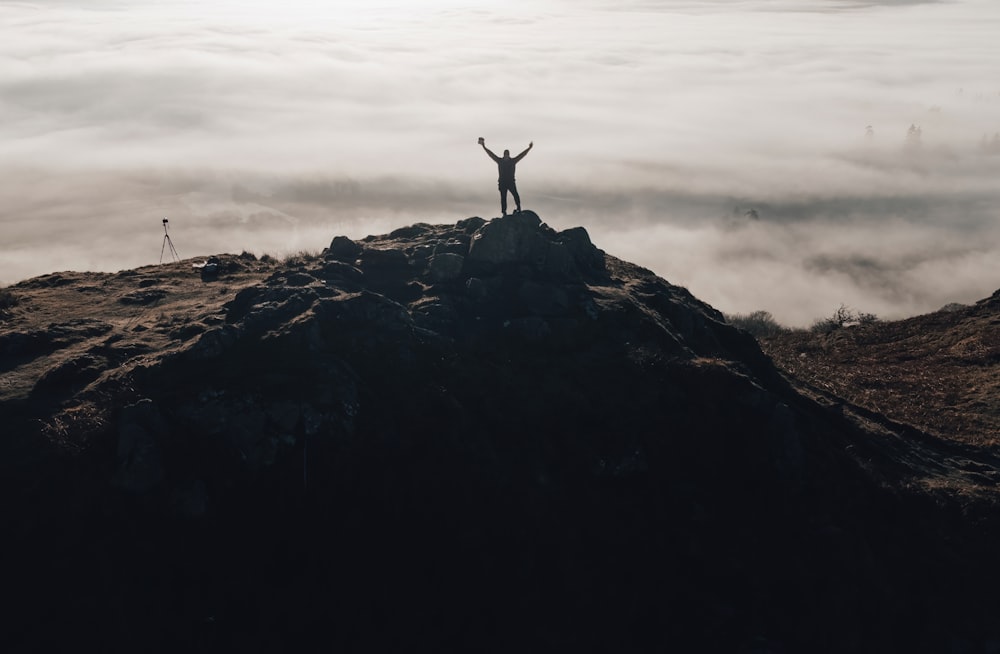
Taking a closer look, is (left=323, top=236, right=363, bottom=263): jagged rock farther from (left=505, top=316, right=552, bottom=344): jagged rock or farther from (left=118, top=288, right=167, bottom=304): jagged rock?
(left=505, top=316, right=552, bottom=344): jagged rock

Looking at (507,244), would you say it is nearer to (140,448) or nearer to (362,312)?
(362,312)

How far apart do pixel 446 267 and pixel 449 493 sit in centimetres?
1314

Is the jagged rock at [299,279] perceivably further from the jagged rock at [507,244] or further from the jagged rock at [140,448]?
the jagged rock at [140,448]

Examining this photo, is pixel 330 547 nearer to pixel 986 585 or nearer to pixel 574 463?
pixel 574 463

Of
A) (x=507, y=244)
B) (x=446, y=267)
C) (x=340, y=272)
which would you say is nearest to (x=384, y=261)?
(x=340, y=272)

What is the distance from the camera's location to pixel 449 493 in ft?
84.3

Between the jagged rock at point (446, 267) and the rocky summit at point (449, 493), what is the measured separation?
6.66 ft

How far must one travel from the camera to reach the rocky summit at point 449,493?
22531 mm

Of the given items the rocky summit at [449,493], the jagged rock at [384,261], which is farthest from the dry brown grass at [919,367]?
the jagged rock at [384,261]

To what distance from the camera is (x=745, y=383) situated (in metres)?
30.8

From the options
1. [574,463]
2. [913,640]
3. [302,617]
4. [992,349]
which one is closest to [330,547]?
[302,617]

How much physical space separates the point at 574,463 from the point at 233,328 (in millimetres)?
13646

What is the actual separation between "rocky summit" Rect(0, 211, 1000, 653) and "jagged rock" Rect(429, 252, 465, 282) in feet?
6.66

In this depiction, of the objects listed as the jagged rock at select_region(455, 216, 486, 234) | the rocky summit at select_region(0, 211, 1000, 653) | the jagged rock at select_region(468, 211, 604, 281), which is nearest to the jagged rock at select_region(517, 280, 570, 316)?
the rocky summit at select_region(0, 211, 1000, 653)
